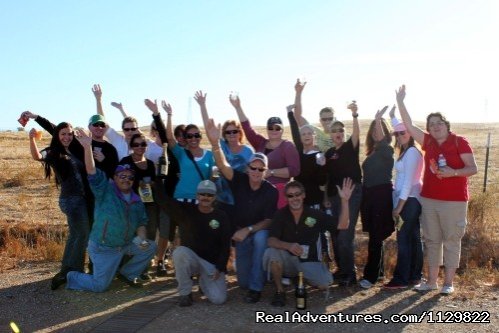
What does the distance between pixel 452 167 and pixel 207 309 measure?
10.6 feet

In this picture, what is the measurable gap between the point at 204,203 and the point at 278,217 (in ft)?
2.89

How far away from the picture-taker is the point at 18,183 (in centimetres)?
1870

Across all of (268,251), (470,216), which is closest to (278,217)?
(268,251)

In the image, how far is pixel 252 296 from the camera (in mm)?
6551

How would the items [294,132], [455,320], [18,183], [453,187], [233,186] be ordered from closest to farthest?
[455,320]
[453,187]
[233,186]
[294,132]
[18,183]

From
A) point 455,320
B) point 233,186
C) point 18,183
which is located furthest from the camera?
point 18,183

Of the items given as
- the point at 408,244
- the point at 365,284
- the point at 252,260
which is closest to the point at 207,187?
the point at 252,260

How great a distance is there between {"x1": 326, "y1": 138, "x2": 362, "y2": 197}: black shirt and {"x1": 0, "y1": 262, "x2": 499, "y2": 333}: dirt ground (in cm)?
139

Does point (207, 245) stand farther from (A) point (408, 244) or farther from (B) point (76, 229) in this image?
(A) point (408, 244)

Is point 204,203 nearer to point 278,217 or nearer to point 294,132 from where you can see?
point 278,217

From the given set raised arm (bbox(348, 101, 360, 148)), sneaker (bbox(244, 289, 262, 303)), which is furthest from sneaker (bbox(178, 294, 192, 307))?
raised arm (bbox(348, 101, 360, 148))

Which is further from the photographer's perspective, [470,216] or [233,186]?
[470,216]

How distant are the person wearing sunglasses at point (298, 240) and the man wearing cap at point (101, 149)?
2.32 m

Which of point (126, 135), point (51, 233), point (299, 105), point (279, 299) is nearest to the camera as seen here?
point (279, 299)
